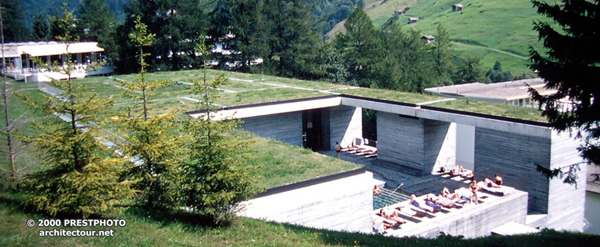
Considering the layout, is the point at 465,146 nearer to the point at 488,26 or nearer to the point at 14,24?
the point at 14,24

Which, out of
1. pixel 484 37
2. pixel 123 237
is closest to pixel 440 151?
pixel 123 237

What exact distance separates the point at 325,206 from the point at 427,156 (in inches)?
367

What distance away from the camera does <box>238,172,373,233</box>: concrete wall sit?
11.7 m

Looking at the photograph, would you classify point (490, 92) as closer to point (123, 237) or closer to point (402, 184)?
point (402, 184)

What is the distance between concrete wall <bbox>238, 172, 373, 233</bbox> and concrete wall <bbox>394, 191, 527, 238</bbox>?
184 centimetres

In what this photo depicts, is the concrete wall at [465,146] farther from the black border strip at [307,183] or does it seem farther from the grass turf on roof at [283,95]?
the black border strip at [307,183]

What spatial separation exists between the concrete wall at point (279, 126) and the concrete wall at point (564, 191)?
11.3 metres

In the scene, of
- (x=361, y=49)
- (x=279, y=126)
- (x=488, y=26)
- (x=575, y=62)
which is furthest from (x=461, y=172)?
(x=488, y=26)

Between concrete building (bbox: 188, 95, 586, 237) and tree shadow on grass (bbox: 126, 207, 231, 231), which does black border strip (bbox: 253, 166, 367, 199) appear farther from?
tree shadow on grass (bbox: 126, 207, 231, 231)

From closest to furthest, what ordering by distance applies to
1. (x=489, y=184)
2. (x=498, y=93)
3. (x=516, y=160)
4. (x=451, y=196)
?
(x=451, y=196) < (x=489, y=184) < (x=516, y=160) < (x=498, y=93)

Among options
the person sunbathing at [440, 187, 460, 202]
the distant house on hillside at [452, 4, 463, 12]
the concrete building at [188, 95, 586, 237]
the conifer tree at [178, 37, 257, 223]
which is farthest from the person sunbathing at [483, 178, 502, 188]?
the distant house on hillside at [452, 4, 463, 12]

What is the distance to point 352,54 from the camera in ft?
144

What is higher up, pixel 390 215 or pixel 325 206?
pixel 325 206

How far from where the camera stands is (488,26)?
98.5 m
